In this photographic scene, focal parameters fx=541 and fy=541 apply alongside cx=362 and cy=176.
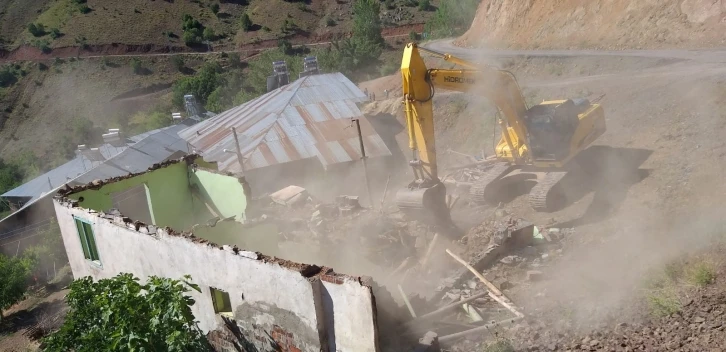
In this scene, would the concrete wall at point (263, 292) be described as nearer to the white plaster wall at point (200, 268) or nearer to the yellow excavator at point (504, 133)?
the white plaster wall at point (200, 268)

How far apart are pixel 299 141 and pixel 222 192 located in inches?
373

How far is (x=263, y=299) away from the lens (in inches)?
307

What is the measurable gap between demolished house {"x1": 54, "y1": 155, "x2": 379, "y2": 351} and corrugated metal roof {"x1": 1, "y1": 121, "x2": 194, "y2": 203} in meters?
10.9

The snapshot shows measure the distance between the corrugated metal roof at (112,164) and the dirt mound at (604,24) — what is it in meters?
21.6

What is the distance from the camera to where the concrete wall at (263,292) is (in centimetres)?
702

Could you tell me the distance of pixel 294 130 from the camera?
2328cm

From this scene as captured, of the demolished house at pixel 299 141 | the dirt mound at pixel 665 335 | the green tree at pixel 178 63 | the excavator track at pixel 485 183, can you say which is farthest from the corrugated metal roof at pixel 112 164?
the green tree at pixel 178 63

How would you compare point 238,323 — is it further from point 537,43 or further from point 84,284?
point 537,43

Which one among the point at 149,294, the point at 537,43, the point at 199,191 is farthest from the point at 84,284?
the point at 537,43

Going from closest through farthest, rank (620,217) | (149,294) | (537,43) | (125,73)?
1. (149,294)
2. (620,217)
3. (537,43)
4. (125,73)

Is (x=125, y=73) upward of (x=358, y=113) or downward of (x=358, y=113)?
upward

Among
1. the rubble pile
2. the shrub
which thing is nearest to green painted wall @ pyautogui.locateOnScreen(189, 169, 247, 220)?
the rubble pile

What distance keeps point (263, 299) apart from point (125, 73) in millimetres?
60861

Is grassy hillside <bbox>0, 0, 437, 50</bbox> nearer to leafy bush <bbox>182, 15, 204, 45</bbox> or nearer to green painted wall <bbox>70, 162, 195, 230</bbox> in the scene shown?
leafy bush <bbox>182, 15, 204, 45</bbox>
